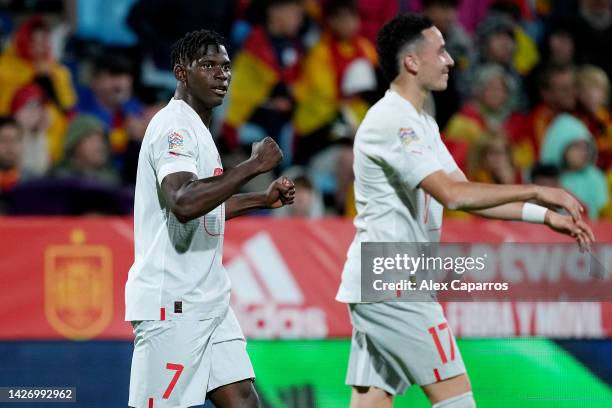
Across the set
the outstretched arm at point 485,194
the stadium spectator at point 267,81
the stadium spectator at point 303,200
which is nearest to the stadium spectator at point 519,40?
the stadium spectator at point 267,81

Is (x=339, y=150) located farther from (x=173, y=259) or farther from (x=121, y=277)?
(x=173, y=259)

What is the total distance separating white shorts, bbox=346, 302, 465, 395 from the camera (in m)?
4.76

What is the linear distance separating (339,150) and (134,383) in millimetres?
5334

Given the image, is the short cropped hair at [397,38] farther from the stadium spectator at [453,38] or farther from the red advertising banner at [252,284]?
the stadium spectator at [453,38]

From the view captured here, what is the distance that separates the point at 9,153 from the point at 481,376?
13.7 ft

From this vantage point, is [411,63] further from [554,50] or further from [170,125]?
[554,50]

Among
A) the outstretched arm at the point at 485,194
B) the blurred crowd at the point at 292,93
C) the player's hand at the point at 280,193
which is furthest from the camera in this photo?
the blurred crowd at the point at 292,93

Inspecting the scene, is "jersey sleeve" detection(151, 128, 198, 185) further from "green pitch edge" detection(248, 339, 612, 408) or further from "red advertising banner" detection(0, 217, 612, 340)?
"red advertising banner" detection(0, 217, 612, 340)

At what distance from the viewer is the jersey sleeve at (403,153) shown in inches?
186

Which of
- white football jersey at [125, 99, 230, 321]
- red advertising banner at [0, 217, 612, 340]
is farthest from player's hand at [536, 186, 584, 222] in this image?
red advertising banner at [0, 217, 612, 340]

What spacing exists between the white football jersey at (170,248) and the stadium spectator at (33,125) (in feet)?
16.0

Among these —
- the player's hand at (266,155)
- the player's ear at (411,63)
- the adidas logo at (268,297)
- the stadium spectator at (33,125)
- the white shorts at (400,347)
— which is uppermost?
the stadium spectator at (33,125)

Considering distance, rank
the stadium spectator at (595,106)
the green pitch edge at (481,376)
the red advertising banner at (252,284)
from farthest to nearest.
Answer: the stadium spectator at (595,106) → the red advertising banner at (252,284) → the green pitch edge at (481,376)

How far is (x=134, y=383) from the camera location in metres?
4.38
